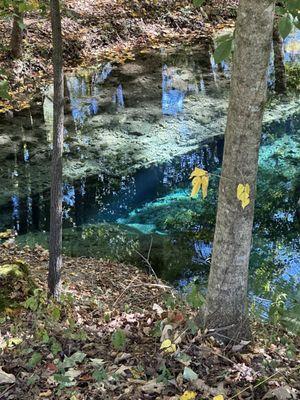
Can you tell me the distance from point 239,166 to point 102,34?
14844mm

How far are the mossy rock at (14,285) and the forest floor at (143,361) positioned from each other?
0.49 meters

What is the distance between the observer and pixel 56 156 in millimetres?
5262

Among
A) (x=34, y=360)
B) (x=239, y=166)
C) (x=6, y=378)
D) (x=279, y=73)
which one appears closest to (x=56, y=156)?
(x=34, y=360)

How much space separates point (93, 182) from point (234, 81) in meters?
7.22

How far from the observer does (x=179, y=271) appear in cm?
745

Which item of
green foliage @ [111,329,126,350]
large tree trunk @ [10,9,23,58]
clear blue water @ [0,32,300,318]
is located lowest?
clear blue water @ [0,32,300,318]

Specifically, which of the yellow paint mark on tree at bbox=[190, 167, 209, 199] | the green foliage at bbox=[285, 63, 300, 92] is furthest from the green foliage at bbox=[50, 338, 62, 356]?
the green foliage at bbox=[285, 63, 300, 92]

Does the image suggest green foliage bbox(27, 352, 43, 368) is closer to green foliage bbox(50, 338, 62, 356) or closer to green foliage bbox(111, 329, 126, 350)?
green foliage bbox(50, 338, 62, 356)

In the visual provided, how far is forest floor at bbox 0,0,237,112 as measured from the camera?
14023mm

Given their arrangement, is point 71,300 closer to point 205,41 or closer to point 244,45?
point 244,45

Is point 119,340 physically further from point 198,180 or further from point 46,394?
point 198,180

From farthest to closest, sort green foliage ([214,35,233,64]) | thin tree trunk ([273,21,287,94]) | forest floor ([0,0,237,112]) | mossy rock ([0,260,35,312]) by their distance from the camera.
Answer: 1. thin tree trunk ([273,21,287,94])
2. forest floor ([0,0,237,112])
3. mossy rock ([0,260,35,312])
4. green foliage ([214,35,233,64])

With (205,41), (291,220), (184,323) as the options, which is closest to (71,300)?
(184,323)

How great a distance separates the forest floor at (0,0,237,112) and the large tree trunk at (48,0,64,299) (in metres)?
7.94
